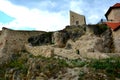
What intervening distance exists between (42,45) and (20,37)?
3371 mm

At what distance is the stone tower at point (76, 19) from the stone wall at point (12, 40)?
406 cm

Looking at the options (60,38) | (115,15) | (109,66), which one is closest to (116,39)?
(115,15)

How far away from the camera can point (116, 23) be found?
41938mm

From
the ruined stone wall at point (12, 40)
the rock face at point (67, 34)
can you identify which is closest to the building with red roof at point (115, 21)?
the rock face at point (67, 34)

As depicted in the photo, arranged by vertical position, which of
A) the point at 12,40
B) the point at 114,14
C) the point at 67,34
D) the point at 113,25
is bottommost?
the point at 12,40

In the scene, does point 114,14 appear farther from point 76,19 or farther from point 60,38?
point 60,38

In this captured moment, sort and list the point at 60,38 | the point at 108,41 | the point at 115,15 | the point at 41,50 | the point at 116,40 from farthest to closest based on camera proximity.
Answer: the point at 115,15, the point at 60,38, the point at 41,50, the point at 108,41, the point at 116,40

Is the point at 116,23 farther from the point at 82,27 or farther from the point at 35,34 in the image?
the point at 35,34

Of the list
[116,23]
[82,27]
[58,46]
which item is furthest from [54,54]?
[116,23]

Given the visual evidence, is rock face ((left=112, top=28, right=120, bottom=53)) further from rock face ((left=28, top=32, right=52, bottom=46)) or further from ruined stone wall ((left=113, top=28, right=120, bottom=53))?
rock face ((left=28, top=32, right=52, bottom=46))

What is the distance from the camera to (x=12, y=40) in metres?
44.9

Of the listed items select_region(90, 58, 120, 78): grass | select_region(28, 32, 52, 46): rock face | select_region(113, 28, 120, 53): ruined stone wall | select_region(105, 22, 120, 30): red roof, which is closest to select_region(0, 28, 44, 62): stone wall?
select_region(28, 32, 52, 46): rock face

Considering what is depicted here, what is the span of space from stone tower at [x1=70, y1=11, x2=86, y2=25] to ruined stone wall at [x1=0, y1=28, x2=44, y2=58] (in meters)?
4.06

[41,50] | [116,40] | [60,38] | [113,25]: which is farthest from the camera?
[60,38]
